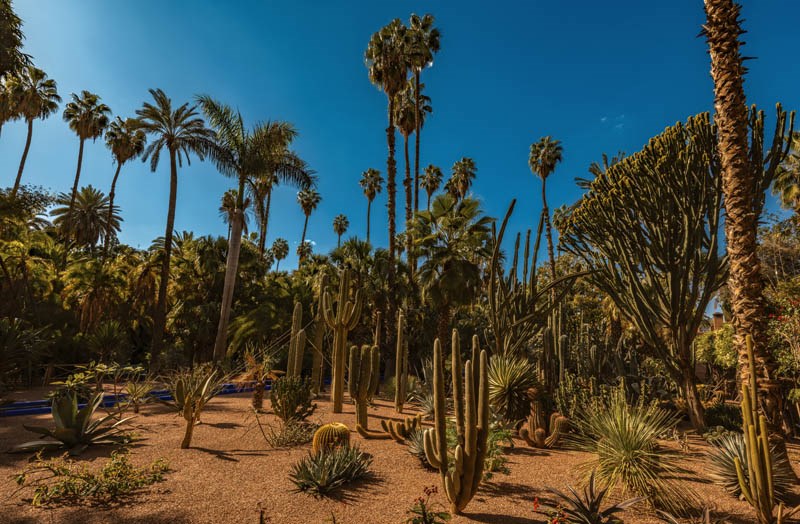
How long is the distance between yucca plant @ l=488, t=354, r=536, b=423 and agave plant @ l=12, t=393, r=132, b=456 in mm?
7968

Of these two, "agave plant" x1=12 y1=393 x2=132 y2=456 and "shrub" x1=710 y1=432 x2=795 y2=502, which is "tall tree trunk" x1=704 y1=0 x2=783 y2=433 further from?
"agave plant" x1=12 y1=393 x2=132 y2=456

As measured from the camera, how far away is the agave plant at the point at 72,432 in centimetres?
697

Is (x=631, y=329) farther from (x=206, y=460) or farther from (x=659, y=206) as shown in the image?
(x=206, y=460)

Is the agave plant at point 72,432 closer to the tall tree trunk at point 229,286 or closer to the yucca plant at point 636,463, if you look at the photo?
the yucca plant at point 636,463

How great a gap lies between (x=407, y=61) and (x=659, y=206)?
1711 cm

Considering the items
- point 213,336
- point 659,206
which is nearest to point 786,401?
point 659,206

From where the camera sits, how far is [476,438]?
5.03m

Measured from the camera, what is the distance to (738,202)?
267 inches

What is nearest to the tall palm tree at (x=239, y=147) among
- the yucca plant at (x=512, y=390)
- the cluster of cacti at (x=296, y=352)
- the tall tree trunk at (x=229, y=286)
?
the tall tree trunk at (x=229, y=286)

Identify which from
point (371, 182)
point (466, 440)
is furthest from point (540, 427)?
point (371, 182)

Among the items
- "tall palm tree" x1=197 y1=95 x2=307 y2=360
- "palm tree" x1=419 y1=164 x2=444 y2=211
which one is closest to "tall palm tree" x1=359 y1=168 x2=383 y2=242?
"palm tree" x1=419 y1=164 x2=444 y2=211

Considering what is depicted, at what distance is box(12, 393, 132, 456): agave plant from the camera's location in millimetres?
6973

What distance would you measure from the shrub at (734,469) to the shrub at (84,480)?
335 inches

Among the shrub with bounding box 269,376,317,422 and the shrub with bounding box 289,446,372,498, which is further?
the shrub with bounding box 269,376,317,422
